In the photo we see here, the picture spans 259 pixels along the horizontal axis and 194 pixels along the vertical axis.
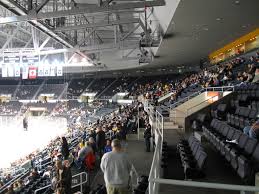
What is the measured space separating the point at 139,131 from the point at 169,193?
32.1 ft

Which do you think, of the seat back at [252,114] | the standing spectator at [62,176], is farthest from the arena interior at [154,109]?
the standing spectator at [62,176]

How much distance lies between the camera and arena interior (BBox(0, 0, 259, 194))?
564cm

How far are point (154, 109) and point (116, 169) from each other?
1121 cm

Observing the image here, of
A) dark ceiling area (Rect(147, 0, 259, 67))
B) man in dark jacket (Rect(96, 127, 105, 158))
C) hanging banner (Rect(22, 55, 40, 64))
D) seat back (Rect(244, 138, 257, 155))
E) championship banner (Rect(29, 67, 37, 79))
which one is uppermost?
dark ceiling area (Rect(147, 0, 259, 67))

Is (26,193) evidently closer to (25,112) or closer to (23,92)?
(25,112)

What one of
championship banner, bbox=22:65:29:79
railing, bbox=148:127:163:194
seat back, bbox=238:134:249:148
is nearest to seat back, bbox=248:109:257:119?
seat back, bbox=238:134:249:148

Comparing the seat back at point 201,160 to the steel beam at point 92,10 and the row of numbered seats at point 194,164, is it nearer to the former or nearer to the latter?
the row of numbered seats at point 194,164

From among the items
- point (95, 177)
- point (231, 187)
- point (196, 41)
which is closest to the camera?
point (231, 187)

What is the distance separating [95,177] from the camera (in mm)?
8602

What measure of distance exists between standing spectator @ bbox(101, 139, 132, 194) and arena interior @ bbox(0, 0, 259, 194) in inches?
5.4

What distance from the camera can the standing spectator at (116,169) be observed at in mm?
4012

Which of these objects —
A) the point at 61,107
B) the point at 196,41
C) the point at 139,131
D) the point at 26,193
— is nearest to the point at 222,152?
the point at 26,193

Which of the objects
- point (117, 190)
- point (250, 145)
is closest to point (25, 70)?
point (250, 145)

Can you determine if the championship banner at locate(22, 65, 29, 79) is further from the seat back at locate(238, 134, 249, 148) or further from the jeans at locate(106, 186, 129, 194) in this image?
the jeans at locate(106, 186, 129, 194)
